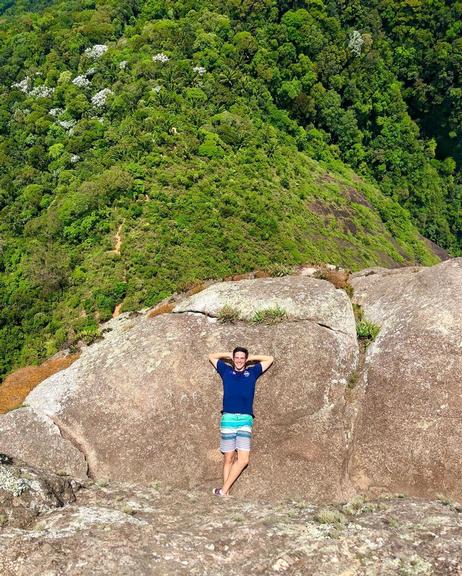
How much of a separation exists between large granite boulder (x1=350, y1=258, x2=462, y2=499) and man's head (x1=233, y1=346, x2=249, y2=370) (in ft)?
10.8

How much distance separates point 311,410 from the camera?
1430cm

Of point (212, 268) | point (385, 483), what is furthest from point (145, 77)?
point (385, 483)

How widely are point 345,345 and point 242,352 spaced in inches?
128

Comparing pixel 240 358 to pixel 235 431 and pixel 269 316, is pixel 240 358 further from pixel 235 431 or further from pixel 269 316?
pixel 269 316

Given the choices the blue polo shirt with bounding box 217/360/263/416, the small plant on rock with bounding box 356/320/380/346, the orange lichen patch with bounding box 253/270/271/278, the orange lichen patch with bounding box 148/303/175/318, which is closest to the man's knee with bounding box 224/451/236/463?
the blue polo shirt with bounding box 217/360/263/416

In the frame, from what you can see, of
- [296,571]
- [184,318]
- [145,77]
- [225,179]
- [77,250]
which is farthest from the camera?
[145,77]

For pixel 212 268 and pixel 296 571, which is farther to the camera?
pixel 212 268

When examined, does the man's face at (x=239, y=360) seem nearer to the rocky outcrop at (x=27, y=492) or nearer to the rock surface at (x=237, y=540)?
the rock surface at (x=237, y=540)

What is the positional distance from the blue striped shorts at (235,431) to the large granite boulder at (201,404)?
2.07ft

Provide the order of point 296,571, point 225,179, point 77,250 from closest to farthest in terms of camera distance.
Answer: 1. point 296,571
2. point 77,250
3. point 225,179

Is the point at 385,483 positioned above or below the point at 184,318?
below

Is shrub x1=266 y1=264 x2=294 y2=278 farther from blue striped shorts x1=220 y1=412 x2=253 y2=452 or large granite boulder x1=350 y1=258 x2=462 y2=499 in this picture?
blue striped shorts x1=220 y1=412 x2=253 y2=452

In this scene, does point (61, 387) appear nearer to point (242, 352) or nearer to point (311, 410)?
point (242, 352)

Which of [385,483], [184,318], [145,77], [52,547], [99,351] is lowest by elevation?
[385,483]
